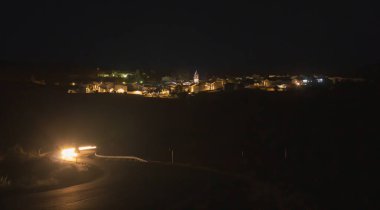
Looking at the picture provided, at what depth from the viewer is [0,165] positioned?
20188 millimetres

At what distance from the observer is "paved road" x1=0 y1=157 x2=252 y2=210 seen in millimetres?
13469

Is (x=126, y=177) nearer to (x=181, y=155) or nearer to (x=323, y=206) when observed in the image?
(x=181, y=155)

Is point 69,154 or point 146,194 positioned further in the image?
point 69,154

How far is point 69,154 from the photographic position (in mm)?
24797

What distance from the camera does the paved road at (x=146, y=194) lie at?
1347cm

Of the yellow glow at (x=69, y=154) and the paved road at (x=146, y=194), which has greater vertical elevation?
the yellow glow at (x=69, y=154)

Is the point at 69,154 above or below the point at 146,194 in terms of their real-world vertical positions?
above

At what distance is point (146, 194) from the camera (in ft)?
49.6

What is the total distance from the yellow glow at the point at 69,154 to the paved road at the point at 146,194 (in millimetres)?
5559

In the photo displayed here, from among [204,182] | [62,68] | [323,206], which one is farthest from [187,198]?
[62,68]

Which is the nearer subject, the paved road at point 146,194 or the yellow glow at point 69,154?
the paved road at point 146,194

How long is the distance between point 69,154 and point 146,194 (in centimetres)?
1113

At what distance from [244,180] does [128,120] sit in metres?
22.3

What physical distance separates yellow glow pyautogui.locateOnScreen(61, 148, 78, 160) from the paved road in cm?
556
